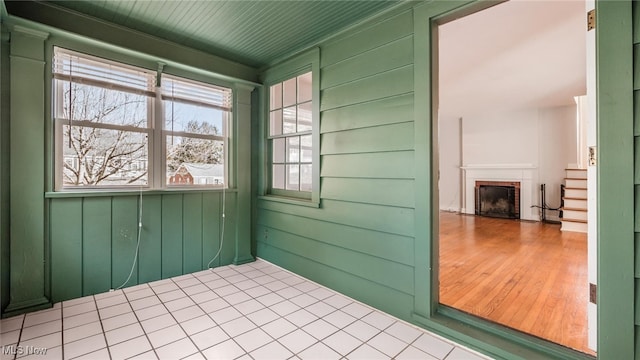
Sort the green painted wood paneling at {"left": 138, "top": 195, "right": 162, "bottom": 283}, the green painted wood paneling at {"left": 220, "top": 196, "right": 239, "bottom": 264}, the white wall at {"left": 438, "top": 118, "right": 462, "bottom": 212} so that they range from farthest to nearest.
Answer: the white wall at {"left": 438, "top": 118, "right": 462, "bottom": 212}
the green painted wood paneling at {"left": 220, "top": 196, "right": 239, "bottom": 264}
the green painted wood paneling at {"left": 138, "top": 195, "right": 162, "bottom": 283}

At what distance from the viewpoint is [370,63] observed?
94.8 inches

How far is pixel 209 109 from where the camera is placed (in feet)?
11.0

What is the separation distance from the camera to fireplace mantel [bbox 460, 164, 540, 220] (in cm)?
655

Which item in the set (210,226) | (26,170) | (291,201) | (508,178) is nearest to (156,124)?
(26,170)

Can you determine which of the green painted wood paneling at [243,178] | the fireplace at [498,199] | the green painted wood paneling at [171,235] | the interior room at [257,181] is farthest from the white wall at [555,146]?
the green painted wood paneling at [171,235]

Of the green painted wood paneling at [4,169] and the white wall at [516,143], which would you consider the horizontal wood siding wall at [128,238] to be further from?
the white wall at [516,143]

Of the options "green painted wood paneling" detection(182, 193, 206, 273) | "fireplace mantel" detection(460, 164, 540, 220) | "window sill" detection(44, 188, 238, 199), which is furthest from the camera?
"fireplace mantel" detection(460, 164, 540, 220)

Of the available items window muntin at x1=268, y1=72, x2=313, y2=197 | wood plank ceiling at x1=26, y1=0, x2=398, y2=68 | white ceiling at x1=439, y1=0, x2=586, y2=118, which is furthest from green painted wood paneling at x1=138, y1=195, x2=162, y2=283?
white ceiling at x1=439, y1=0, x2=586, y2=118

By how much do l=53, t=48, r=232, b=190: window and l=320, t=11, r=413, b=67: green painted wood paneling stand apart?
1.48 m

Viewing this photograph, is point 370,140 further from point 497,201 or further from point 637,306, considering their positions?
point 497,201

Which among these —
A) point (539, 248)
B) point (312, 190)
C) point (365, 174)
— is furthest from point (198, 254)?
point (539, 248)

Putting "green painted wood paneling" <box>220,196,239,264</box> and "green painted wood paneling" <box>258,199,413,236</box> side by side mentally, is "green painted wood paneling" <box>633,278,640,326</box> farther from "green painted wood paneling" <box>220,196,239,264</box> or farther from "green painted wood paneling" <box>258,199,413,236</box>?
"green painted wood paneling" <box>220,196,239,264</box>

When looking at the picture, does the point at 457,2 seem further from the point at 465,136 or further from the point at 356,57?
the point at 465,136

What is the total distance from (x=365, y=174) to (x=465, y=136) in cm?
630
